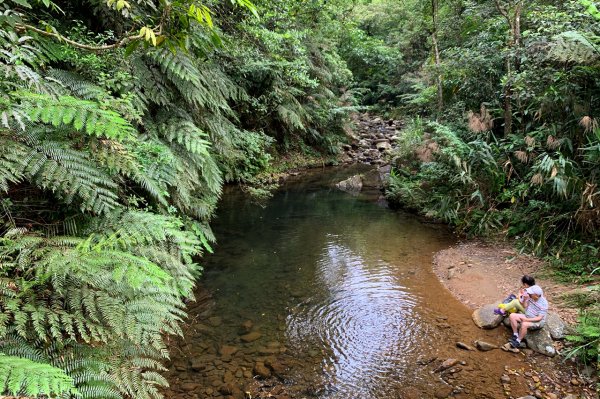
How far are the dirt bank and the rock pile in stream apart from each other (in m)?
8.35

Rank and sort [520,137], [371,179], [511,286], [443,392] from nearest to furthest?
[443,392], [511,286], [520,137], [371,179]

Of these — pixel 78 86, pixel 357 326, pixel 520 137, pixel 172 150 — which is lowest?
pixel 357 326

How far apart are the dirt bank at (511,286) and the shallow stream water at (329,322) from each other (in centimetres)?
22

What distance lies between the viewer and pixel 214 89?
5074 mm

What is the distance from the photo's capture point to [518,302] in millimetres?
4340

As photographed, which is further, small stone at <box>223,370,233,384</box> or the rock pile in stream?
the rock pile in stream

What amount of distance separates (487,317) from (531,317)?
534 mm

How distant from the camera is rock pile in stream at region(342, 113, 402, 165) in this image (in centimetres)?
1559

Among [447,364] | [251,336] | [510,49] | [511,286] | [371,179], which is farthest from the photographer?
[371,179]

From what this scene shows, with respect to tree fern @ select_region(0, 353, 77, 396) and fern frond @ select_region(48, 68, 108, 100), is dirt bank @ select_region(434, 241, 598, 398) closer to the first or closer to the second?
tree fern @ select_region(0, 353, 77, 396)

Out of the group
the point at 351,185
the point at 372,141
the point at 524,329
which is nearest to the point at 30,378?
the point at 524,329

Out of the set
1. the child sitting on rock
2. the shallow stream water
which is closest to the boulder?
the shallow stream water

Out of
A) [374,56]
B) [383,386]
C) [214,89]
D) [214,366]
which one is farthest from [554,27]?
[374,56]

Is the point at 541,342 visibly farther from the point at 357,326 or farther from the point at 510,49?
the point at 510,49
